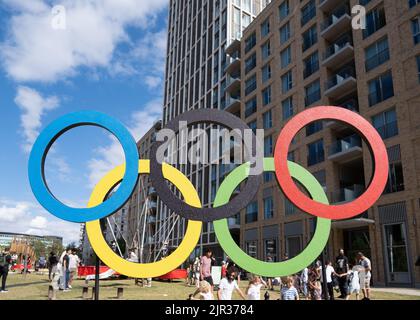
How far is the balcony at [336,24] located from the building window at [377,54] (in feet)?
12.0

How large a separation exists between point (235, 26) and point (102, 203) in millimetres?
45648

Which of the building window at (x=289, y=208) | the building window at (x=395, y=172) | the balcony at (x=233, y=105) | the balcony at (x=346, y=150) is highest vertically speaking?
the balcony at (x=233, y=105)

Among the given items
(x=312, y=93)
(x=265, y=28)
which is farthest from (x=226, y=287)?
(x=265, y=28)

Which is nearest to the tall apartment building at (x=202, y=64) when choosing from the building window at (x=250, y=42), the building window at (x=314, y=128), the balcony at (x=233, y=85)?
the balcony at (x=233, y=85)

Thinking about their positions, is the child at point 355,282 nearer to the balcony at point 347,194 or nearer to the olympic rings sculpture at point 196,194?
the olympic rings sculpture at point 196,194

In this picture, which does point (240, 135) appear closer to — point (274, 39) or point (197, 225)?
point (197, 225)

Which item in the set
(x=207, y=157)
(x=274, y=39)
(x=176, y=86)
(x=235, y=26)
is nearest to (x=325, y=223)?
(x=274, y=39)

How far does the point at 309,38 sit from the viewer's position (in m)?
37.3

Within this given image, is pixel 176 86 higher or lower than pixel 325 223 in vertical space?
higher

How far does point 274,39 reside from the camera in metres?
42.7

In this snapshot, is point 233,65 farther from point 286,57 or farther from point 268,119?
point 268,119

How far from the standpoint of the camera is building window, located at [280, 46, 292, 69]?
40.1 metres

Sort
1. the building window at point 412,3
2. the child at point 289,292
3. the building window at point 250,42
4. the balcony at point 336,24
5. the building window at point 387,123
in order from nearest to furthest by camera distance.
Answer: the child at point 289,292, the building window at point 412,3, the building window at point 387,123, the balcony at point 336,24, the building window at point 250,42

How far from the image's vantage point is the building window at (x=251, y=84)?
45.2 metres
